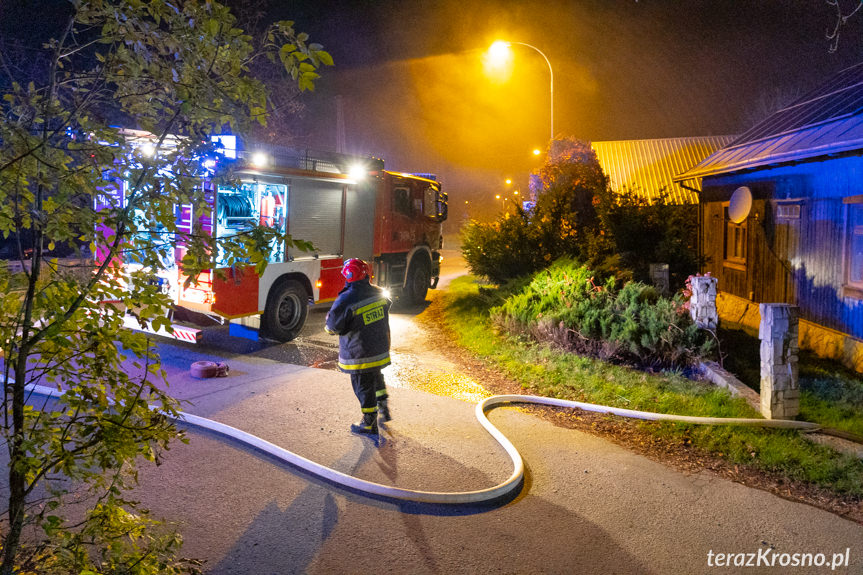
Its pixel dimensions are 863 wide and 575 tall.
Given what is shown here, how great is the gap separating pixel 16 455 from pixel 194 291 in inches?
248

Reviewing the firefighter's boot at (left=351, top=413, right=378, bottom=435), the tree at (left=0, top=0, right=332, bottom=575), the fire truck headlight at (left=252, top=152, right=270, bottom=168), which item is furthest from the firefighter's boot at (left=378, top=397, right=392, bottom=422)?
the fire truck headlight at (left=252, top=152, right=270, bottom=168)

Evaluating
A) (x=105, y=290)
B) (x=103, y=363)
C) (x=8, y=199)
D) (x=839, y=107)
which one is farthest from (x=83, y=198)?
(x=839, y=107)

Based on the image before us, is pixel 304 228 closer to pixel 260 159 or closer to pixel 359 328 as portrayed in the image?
pixel 260 159

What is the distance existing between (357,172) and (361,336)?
6022 mm

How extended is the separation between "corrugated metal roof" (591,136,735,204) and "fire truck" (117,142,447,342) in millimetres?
14309

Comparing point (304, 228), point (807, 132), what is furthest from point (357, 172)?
point (807, 132)

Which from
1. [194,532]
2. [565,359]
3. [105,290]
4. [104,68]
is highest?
[104,68]

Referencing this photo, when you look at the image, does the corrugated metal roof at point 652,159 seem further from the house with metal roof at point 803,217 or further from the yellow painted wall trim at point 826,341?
the yellow painted wall trim at point 826,341

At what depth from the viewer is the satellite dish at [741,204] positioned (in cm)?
1101

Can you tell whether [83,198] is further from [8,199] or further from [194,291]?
[194,291]

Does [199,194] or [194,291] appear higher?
[199,194]

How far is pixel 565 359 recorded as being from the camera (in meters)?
8.05

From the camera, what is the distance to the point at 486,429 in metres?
5.58

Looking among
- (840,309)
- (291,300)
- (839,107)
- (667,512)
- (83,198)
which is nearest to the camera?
(83,198)
